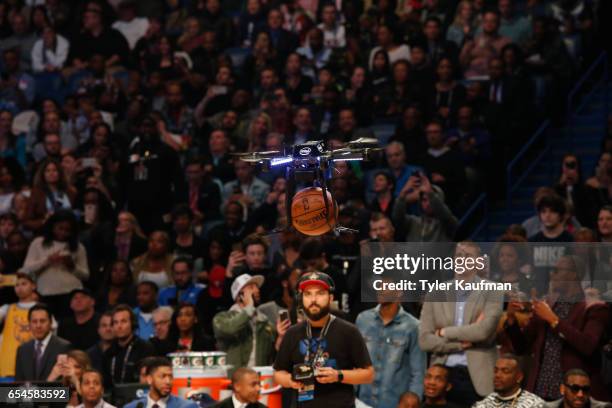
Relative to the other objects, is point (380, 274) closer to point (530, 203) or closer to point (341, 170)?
point (341, 170)

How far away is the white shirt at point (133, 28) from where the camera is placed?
20828mm

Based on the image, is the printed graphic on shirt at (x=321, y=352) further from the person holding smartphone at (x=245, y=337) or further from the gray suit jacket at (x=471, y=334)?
the person holding smartphone at (x=245, y=337)

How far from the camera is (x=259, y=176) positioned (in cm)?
1664

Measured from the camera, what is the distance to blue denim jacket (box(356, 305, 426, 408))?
40.7 ft

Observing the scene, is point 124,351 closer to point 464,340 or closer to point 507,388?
point 464,340

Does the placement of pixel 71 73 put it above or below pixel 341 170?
above

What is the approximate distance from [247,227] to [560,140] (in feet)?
13.0

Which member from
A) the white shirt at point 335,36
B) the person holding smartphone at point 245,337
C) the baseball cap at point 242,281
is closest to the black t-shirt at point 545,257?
the person holding smartphone at point 245,337

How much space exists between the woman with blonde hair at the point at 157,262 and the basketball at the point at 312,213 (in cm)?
621

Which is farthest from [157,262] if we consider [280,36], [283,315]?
[280,36]

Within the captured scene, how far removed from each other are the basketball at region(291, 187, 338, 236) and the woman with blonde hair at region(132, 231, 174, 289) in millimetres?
6207

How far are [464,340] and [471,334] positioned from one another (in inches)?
3.5

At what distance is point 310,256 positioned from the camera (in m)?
13.3

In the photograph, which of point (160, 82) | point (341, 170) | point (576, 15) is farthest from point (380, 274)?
point (160, 82)
